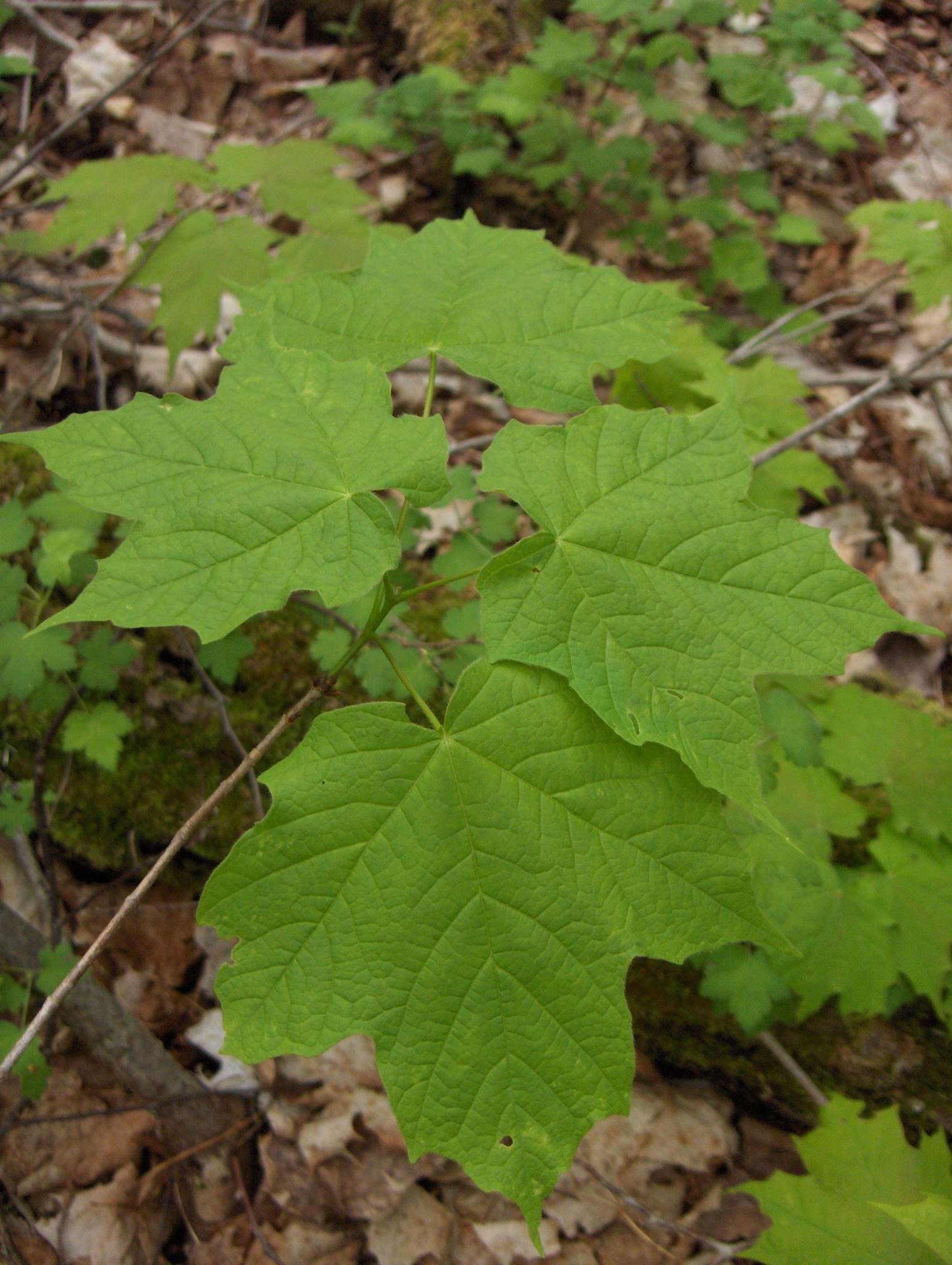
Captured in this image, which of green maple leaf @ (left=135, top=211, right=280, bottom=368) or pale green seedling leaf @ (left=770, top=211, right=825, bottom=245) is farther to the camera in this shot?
pale green seedling leaf @ (left=770, top=211, right=825, bottom=245)

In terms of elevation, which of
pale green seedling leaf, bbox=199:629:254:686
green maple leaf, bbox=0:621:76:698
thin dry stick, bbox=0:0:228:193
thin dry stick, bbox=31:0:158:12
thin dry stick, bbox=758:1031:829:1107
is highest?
thin dry stick, bbox=31:0:158:12

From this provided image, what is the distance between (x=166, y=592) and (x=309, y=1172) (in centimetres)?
175

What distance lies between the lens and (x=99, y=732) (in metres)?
2.04

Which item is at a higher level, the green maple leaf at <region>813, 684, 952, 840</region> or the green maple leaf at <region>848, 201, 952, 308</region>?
the green maple leaf at <region>848, 201, 952, 308</region>

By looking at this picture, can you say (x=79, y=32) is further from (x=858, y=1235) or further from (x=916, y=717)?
(x=858, y=1235)

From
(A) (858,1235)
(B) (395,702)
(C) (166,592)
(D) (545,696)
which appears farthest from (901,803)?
(C) (166,592)

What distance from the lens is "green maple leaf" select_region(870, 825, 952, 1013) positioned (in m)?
2.02

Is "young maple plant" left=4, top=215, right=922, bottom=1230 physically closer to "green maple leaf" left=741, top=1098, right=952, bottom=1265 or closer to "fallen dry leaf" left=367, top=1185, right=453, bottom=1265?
"green maple leaf" left=741, top=1098, right=952, bottom=1265

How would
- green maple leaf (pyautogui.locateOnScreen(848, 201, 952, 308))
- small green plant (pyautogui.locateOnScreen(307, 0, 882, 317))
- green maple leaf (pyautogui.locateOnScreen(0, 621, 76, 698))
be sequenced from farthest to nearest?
small green plant (pyautogui.locateOnScreen(307, 0, 882, 317))
green maple leaf (pyautogui.locateOnScreen(848, 201, 952, 308))
green maple leaf (pyautogui.locateOnScreen(0, 621, 76, 698))

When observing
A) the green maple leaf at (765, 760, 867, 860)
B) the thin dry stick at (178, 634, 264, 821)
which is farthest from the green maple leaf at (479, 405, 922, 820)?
the green maple leaf at (765, 760, 867, 860)

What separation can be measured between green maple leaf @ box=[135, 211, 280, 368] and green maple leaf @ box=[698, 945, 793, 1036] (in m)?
2.28

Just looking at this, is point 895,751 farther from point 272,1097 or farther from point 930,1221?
point 272,1097

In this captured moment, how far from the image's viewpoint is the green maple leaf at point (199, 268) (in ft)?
8.36

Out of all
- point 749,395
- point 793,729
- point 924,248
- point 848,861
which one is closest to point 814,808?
point 848,861
